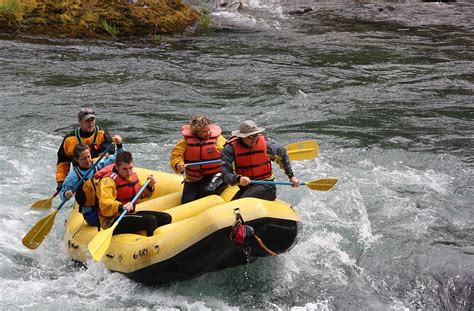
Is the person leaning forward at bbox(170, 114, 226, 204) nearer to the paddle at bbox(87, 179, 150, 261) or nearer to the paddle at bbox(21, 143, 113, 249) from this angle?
the paddle at bbox(21, 143, 113, 249)

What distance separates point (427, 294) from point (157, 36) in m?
11.3

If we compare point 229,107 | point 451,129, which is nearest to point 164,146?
point 229,107

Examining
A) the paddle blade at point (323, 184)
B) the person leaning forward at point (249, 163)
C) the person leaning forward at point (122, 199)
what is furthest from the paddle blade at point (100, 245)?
the paddle blade at point (323, 184)

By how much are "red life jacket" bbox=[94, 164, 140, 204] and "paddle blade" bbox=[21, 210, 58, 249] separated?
2.84 ft

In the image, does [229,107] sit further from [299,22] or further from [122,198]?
[299,22]

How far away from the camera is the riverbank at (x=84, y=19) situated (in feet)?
49.8

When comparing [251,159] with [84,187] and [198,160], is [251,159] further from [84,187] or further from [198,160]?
[84,187]

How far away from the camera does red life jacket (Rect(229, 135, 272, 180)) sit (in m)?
6.20

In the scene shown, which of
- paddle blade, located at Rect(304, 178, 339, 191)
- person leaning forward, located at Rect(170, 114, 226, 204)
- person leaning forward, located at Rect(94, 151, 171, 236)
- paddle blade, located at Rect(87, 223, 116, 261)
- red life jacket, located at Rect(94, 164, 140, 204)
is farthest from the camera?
person leaning forward, located at Rect(170, 114, 226, 204)

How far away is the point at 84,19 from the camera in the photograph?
50.4 feet

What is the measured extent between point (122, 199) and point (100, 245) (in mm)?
735

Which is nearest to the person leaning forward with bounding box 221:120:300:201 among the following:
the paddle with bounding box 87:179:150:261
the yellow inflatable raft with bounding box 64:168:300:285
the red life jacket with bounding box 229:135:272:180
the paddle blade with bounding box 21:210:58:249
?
the red life jacket with bounding box 229:135:272:180

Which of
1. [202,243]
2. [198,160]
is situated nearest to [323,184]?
[198,160]

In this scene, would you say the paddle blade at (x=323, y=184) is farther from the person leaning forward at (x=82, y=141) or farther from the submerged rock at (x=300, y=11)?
the submerged rock at (x=300, y=11)
